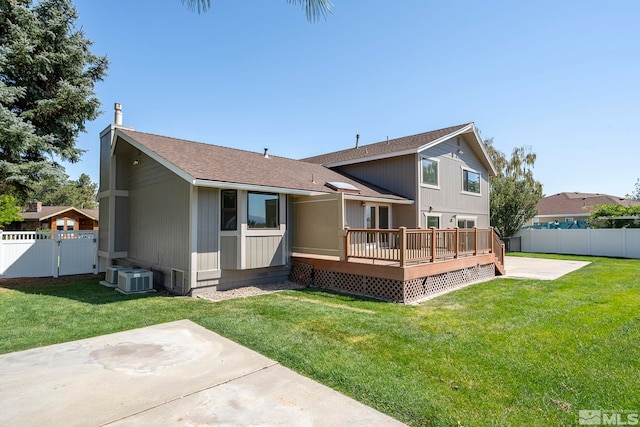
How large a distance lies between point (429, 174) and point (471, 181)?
390 cm

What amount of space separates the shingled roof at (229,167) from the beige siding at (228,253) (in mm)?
1521

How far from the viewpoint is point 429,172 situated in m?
13.5

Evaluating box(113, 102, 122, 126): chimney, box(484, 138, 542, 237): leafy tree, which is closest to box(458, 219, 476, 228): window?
box(484, 138, 542, 237): leafy tree

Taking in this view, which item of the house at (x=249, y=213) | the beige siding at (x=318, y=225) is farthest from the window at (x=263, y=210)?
the beige siding at (x=318, y=225)

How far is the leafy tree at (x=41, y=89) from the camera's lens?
1103 cm

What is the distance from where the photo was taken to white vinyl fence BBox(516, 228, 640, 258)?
17.9 meters

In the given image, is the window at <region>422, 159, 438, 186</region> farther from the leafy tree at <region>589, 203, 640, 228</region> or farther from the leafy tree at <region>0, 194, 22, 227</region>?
the leafy tree at <region>0, 194, 22, 227</region>

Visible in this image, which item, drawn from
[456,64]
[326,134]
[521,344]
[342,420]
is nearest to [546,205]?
[326,134]

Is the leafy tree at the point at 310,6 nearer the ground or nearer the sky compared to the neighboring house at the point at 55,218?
nearer the sky

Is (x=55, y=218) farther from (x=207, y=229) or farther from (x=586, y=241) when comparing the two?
(x=586, y=241)

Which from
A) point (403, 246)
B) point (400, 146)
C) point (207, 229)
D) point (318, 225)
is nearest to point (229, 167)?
point (207, 229)

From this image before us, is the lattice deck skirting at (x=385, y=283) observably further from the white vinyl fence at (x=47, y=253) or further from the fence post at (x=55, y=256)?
the fence post at (x=55, y=256)

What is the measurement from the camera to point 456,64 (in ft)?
37.7

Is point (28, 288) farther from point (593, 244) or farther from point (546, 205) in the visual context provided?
point (546, 205)
